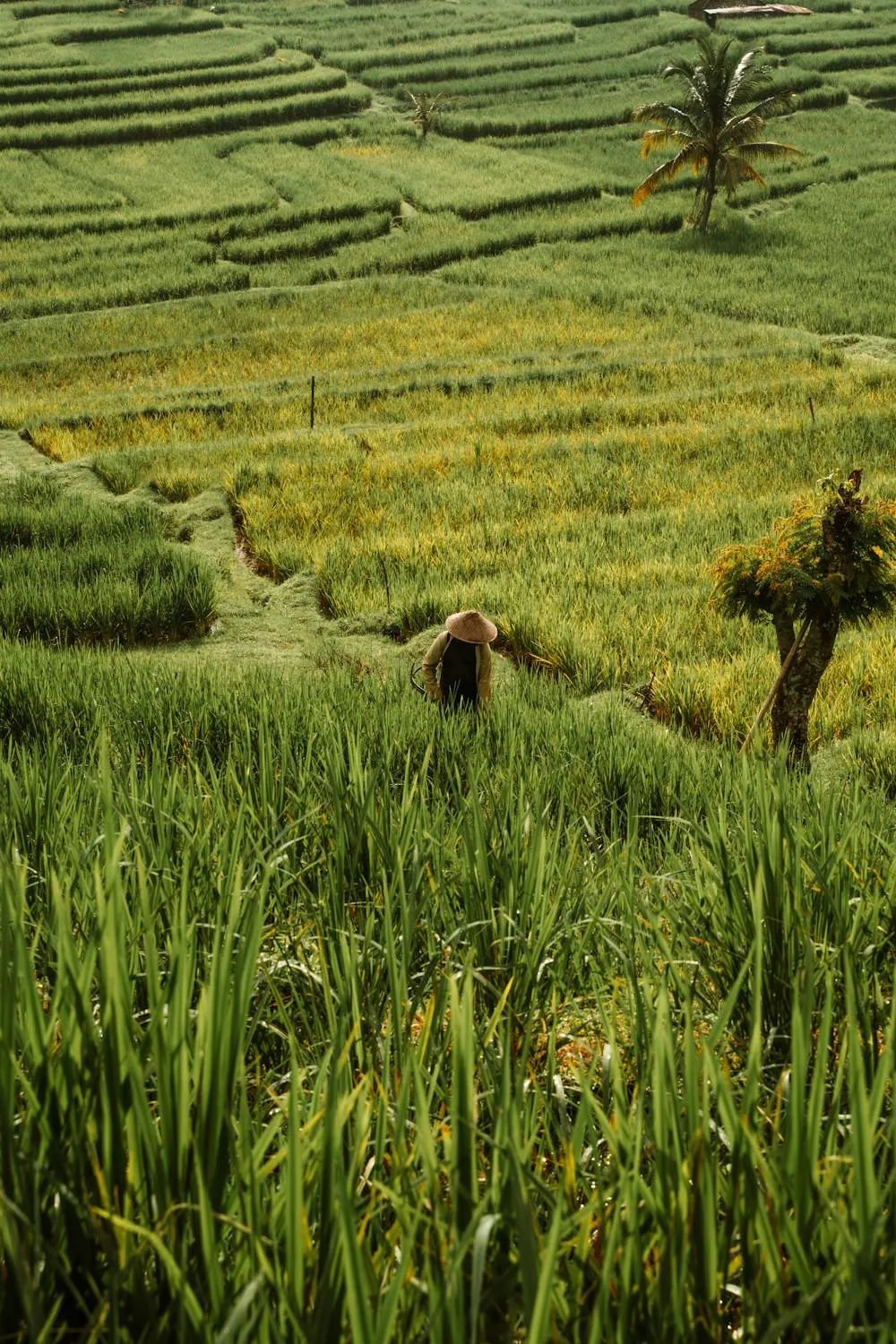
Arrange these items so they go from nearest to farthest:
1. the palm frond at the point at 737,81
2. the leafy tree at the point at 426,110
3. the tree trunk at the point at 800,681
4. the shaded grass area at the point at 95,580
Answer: the tree trunk at the point at 800,681
the shaded grass area at the point at 95,580
the palm frond at the point at 737,81
the leafy tree at the point at 426,110

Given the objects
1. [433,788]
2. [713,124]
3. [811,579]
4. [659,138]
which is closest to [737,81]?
[713,124]

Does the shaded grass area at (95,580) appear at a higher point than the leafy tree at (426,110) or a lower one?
lower

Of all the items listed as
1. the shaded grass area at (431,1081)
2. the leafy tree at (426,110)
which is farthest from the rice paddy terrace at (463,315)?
the shaded grass area at (431,1081)

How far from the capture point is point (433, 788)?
11.5 ft

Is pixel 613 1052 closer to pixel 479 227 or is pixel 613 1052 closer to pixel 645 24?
pixel 479 227

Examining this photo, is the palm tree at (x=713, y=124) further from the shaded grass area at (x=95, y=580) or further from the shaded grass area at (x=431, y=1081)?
the shaded grass area at (x=431, y=1081)

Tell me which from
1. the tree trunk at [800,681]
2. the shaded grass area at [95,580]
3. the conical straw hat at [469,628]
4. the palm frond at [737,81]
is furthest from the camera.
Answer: the palm frond at [737,81]

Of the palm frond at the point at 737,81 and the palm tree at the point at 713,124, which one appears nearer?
the palm tree at the point at 713,124

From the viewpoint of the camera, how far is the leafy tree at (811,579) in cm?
486

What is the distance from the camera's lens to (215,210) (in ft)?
93.7

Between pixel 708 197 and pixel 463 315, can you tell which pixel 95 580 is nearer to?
pixel 463 315

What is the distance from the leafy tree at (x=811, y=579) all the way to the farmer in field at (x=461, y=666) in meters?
1.14

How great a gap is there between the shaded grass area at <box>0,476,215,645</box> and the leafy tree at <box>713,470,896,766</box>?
4.16m

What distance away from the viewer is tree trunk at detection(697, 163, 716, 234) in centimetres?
2620
